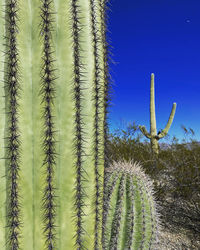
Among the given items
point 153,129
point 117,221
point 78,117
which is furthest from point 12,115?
point 153,129

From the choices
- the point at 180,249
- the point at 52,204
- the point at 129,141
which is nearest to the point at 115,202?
the point at 52,204

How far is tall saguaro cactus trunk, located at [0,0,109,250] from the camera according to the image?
1046mm

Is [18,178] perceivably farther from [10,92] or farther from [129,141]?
[129,141]

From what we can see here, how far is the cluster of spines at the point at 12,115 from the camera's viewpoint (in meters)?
1.04

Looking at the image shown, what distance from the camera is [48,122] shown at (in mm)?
1094

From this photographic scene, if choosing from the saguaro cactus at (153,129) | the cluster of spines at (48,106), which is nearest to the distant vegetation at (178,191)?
the saguaro cactus at (153,129)

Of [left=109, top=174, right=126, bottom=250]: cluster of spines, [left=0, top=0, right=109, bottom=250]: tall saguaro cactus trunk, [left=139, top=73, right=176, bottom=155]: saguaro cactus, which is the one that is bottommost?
[left=109, top=174, right=126, bottom=250]: cluster of spines

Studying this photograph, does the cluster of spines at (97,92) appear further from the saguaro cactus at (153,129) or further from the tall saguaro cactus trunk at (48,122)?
the saguaro cactus at (153,129)

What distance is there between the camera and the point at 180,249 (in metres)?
2.69

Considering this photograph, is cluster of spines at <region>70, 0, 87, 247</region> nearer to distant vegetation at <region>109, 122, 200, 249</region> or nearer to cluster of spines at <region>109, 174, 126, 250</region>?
cluster of spines at <region>109, 174, 126, 250</region>

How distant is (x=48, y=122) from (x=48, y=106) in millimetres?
72

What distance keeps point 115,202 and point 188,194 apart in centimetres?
250

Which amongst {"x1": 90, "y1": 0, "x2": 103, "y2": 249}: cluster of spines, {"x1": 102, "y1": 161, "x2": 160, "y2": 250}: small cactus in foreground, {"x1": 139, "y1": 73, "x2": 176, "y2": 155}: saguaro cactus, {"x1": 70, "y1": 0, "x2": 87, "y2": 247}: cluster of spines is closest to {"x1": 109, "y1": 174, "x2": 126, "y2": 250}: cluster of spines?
{"x1": 102, "y1": 161, "x2": 160, "y2": 250}: small cactus in foreground

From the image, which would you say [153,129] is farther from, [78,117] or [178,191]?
[78,117]
